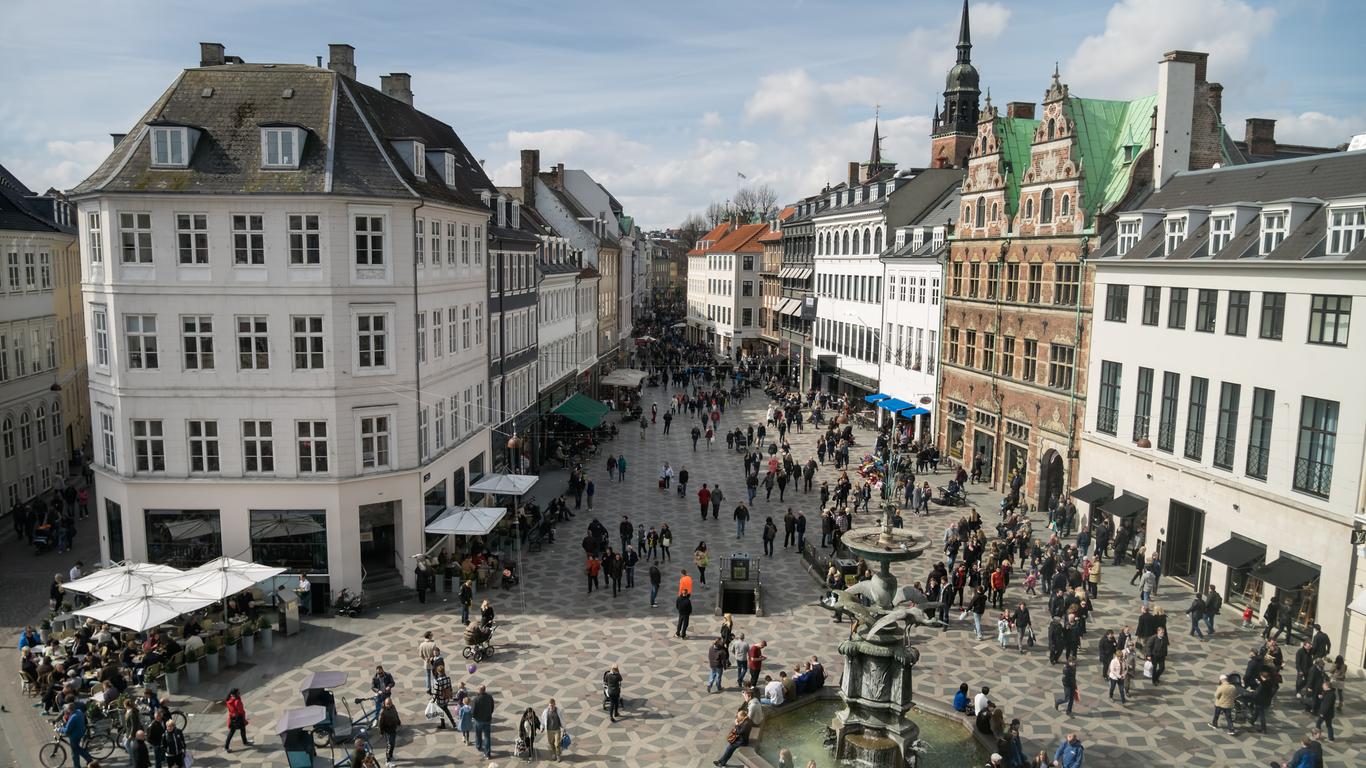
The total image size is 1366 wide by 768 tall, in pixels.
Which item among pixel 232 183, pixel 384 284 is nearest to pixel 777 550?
pixel 384 284

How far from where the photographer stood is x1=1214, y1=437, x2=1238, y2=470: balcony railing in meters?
26.3

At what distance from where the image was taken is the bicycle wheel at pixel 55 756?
1712 cm

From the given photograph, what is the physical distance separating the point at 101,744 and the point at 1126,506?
29008mm

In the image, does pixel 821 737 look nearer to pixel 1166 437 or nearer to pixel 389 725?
pixel 389 725

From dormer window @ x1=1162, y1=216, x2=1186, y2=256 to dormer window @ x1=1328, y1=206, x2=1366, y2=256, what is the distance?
20.0ft

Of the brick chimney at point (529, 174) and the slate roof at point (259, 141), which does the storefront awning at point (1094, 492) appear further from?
the brick chimney at point (529, 174)

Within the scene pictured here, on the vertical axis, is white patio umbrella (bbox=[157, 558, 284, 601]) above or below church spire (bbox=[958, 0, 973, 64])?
below

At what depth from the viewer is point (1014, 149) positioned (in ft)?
134

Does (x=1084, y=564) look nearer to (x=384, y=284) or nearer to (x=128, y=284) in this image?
(x=384, y=284)

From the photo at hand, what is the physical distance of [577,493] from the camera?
36.5 m

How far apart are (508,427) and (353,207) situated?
576 inches

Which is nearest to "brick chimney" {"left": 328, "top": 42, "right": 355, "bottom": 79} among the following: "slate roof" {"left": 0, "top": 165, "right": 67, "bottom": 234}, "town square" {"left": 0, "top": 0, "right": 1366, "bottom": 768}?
A: "town square" {"left": 0, "top": 0, "right": 1366, "bottom": 768}

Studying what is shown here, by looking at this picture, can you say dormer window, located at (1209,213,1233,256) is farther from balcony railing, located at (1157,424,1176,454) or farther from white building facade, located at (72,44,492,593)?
white building facade, located at (72,44,492,593)

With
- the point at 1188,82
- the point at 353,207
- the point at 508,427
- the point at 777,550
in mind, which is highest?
the point at 1188,82
